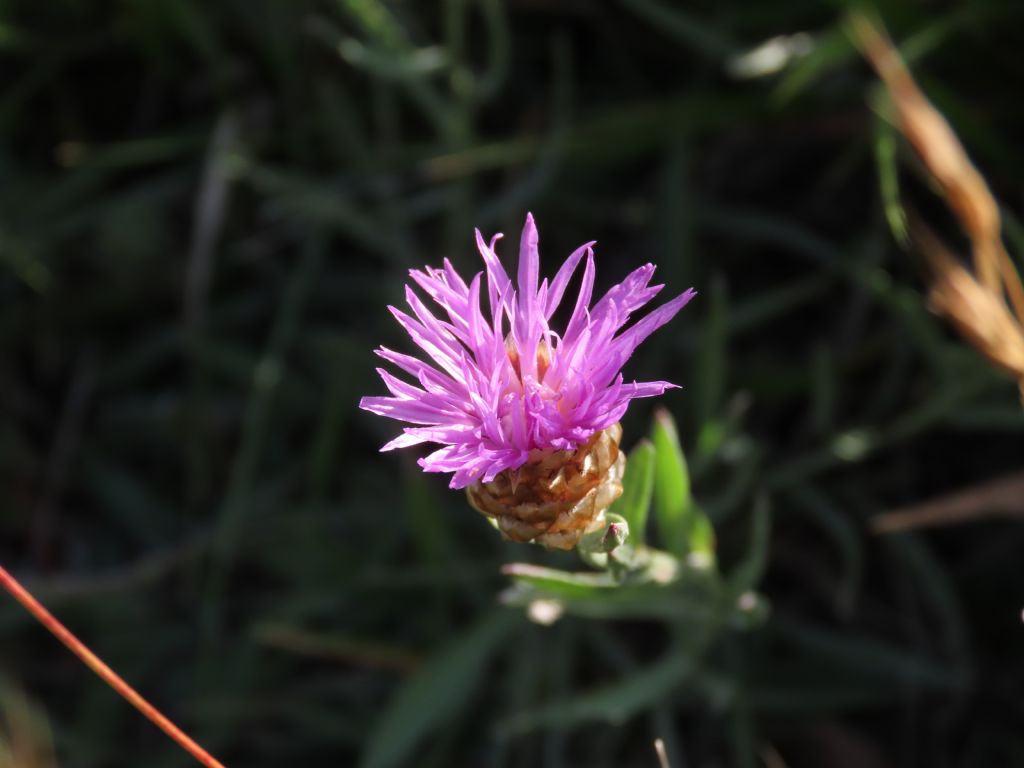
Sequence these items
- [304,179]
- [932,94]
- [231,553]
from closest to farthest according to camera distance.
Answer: [932,94], [231,553], [304,179]

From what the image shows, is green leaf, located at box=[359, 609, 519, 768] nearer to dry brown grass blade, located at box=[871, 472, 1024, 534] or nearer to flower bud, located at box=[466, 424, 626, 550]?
dry brown grass blade, located at box=[871, 472, 1024, 534]

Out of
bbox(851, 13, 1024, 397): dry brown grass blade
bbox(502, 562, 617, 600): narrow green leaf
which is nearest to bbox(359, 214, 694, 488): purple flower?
bbox(502, 562, 617, 600): narrow green leaf

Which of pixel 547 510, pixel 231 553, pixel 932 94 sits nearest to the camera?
pixel 547 510

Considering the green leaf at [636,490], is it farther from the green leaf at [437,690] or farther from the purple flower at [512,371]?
the green leaf at [437,690]

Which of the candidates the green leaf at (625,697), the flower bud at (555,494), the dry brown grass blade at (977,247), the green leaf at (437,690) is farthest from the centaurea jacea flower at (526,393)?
the green leaf at (437,690)

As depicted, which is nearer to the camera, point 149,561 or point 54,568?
point 149,561

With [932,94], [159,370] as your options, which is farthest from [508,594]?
[159,370]

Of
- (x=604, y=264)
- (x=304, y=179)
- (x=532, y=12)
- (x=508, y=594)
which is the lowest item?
(x=508, y=594)

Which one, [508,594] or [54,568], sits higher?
[54,568]

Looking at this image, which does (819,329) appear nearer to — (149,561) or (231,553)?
(231,553)
